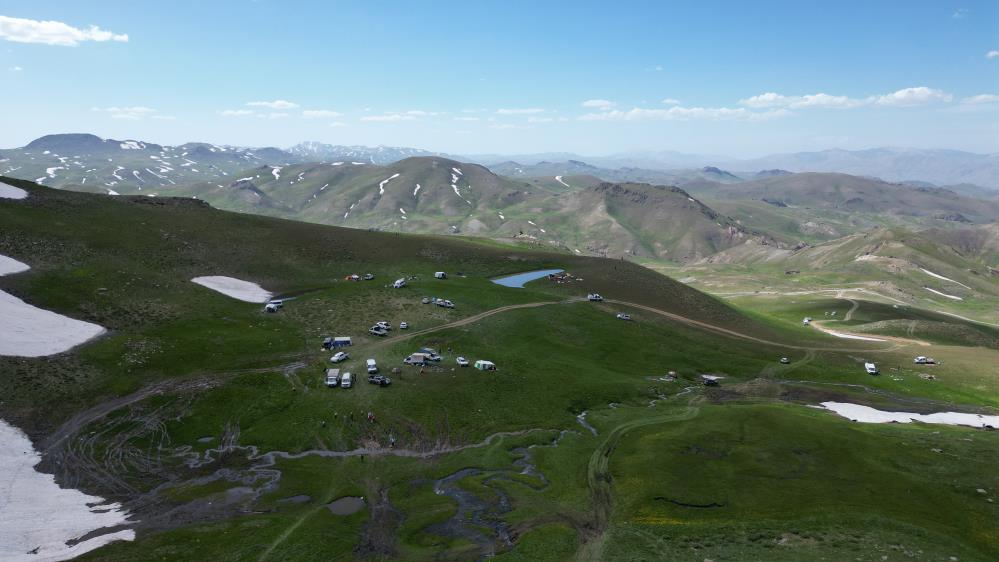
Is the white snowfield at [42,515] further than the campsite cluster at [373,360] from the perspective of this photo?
No

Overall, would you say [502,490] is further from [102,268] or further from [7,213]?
[7,213]

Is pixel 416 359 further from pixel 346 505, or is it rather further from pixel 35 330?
pixel 35 330

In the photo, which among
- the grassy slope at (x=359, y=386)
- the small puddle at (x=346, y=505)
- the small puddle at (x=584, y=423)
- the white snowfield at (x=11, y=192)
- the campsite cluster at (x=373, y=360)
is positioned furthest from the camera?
the white snowfield at (x=11, y=192)

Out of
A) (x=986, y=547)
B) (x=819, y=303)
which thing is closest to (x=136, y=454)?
(x=986, y=547)

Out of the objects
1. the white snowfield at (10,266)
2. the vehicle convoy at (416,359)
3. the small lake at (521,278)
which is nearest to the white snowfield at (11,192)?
the white snowfield at (10,266)

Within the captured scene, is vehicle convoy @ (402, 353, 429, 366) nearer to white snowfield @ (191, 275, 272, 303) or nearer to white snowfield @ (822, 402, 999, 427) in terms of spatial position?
white snowfield @ (191, 275, 272, 303)

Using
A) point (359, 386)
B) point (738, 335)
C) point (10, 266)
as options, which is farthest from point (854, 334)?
point (10, 266)

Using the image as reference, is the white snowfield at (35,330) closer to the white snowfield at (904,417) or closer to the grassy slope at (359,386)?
the grassy slope at (359,386)

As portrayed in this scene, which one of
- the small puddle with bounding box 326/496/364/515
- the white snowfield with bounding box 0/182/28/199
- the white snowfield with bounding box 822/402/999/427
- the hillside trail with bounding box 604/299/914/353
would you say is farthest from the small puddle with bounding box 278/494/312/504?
the white snowfield with bounding box 0/182/28/199
